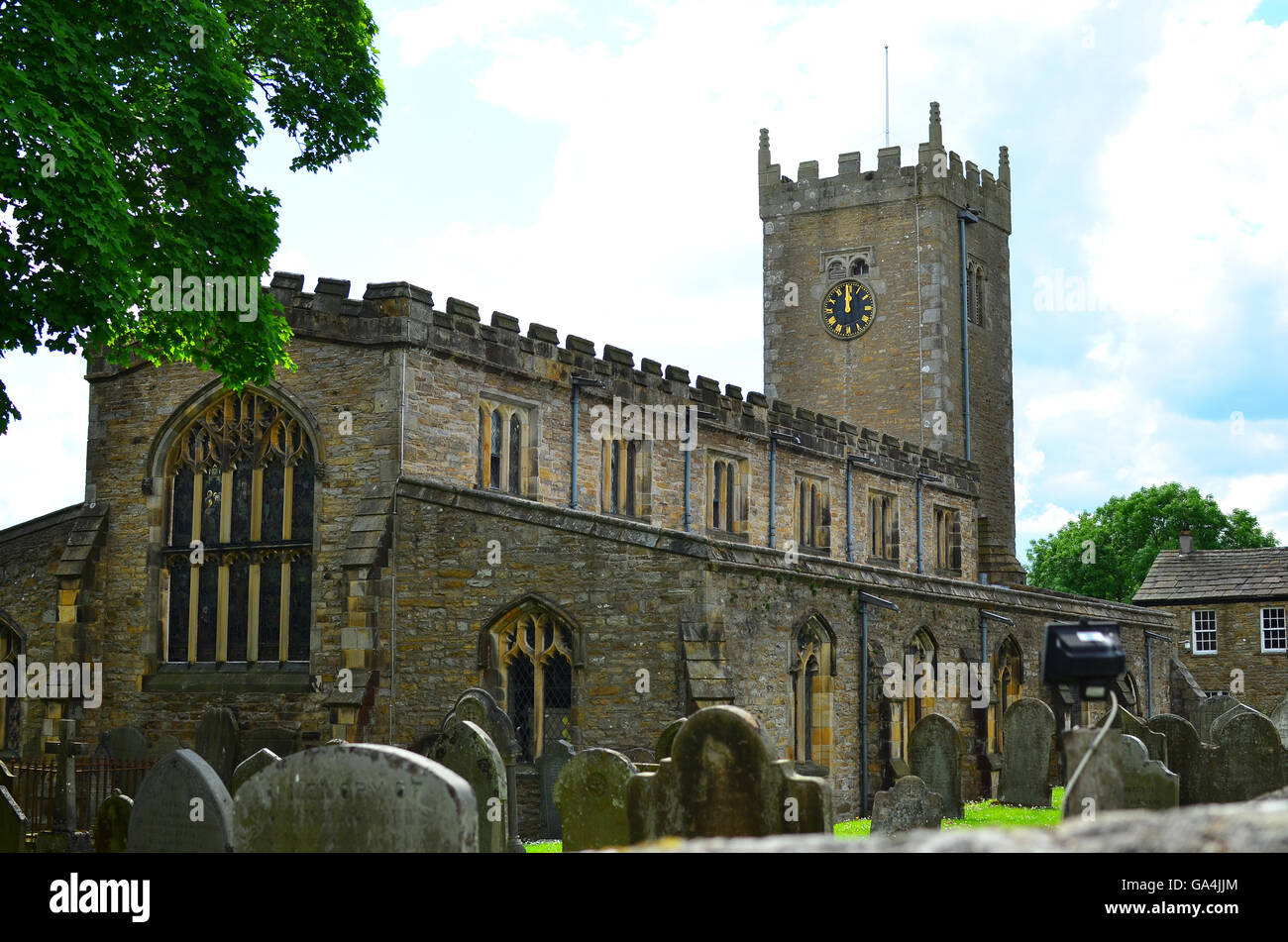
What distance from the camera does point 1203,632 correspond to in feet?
142

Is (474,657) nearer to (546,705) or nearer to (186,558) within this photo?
(546,705)

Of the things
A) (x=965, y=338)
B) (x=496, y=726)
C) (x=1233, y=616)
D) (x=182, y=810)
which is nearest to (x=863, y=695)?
(x=496, y=726)

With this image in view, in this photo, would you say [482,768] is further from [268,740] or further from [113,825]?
[268,740]

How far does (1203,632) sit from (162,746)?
3369 centimetres

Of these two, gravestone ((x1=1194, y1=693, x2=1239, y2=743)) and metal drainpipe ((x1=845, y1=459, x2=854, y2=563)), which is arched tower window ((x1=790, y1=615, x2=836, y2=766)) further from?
gravestone ((x1=1194, y1=693, x2=1239, y2=743))

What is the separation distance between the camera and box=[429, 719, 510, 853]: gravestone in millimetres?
11102

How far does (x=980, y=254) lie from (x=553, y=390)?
22.6m

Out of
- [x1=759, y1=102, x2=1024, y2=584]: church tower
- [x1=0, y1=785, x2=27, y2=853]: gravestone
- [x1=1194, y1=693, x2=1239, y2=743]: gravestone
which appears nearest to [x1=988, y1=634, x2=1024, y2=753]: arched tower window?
[x1=1194, y1=693, x2=1239, y2=743]: gravestone

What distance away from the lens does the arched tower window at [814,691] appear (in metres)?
19.0

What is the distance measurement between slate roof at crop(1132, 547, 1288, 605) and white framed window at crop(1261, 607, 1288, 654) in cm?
56

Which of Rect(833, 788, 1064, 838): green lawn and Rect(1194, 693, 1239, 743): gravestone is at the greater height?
Rect(1194, 693, 1239, 743): gravestone

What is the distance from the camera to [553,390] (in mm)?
21797

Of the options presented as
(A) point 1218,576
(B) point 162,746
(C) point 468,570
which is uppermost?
(A) point 1218,576

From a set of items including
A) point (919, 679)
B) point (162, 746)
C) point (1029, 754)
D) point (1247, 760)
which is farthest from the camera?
point (919, 679)
